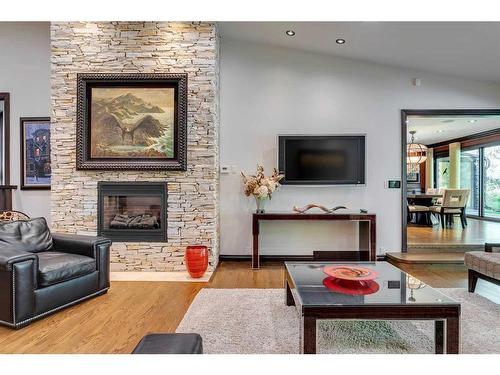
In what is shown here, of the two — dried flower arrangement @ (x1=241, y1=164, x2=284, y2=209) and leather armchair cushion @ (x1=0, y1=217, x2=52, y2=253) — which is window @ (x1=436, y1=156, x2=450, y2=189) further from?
leather armchair cushion @ (x1=0, y1=217, x2=52, y2=253)

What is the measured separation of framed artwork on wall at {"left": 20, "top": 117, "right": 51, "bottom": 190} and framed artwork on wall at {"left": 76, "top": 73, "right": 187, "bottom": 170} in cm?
161

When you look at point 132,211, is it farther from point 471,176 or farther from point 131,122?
point 471,176

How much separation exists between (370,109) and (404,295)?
11.5ft

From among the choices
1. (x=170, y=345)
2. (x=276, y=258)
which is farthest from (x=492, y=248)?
(x=170, y=345)

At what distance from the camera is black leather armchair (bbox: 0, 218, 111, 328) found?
8.06ft

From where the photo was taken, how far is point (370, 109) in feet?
16.0

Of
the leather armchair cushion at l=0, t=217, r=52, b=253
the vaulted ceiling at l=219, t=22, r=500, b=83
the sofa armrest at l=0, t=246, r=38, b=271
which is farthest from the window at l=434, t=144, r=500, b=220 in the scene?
the sofa armrest at l=0, t=246, r=38, b=271

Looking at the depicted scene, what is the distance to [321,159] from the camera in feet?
15.5

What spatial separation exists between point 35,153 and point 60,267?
3414 mm

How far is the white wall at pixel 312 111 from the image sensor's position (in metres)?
4.86

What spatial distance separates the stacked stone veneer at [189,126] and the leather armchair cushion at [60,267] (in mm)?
1129

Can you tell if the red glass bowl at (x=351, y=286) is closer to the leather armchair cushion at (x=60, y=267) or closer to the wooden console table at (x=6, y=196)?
the leather armchair cushion at (x=60, y=267)

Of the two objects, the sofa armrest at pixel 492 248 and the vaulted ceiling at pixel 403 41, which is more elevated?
the vaulted ceiling at pixel 403 41

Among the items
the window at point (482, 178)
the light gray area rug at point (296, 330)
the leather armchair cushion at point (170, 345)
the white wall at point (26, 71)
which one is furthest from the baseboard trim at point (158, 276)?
the window at point (482, 178)
